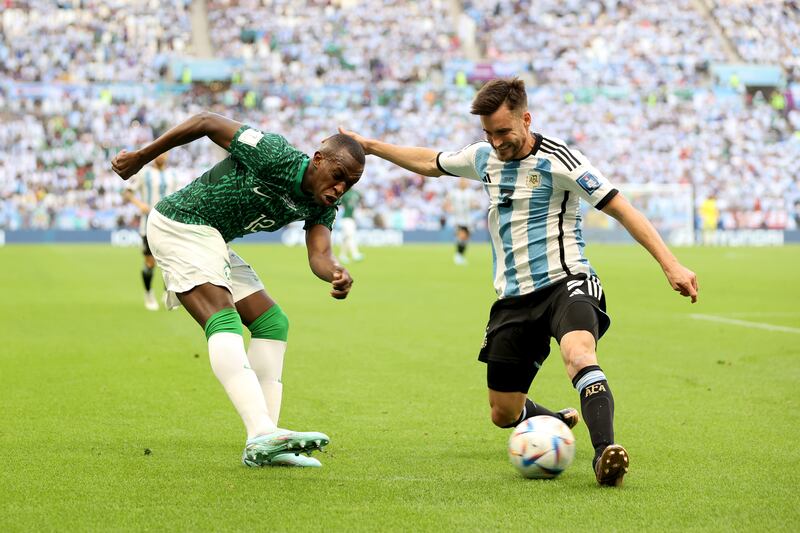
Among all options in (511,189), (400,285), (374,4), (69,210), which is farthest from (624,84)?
(511,189)

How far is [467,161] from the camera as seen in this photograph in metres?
6.38

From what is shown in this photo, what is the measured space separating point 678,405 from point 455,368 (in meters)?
2.60

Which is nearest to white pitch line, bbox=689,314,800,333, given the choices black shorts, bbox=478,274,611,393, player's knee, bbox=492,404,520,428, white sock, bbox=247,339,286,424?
player's knee, bbox=492,404,520,428

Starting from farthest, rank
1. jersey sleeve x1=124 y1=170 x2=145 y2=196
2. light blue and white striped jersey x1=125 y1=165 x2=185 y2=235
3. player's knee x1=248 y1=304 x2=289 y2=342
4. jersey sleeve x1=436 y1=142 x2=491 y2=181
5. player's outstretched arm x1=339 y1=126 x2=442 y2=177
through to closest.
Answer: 1. light blue and white striped jersey x1=125 y1=165 x2=185 y2=235
2. jersey sleeve x1=124 y1=170 x2=145 y2=196
3. player's outstretched arm x1=339 y1=126 x2=442 y2=177
4. player's knee x1=248 y1=304 x2=289 y2=342
5. jersey sleeve x1=436 y1=142 x2=491 y2=181

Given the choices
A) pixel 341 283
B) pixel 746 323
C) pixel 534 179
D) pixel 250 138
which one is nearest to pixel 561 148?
pixel 534 179

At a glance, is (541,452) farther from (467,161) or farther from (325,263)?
(467,161)

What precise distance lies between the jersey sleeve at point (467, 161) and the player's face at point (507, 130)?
0.28 m

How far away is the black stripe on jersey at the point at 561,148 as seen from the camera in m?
5.91

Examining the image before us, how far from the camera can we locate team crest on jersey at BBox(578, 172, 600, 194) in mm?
5785

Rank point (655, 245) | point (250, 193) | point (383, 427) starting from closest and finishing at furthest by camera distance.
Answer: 1. point (655, 245)
2. point (250, 193)
3. point (383, 427)

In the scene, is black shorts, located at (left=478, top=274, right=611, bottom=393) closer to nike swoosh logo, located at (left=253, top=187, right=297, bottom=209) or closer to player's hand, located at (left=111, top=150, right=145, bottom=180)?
nike swoosh logo, located at (left=253, top=187, right=297, bottom=209)

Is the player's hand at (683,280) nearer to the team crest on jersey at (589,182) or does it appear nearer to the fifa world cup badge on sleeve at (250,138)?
the team crest on jersey at (589,182)

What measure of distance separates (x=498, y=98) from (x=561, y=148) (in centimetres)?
48

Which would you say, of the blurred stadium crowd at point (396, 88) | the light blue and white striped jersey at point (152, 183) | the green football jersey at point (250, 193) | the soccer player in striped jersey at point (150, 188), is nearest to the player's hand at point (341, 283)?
the green football jersey at point (250, 193)
